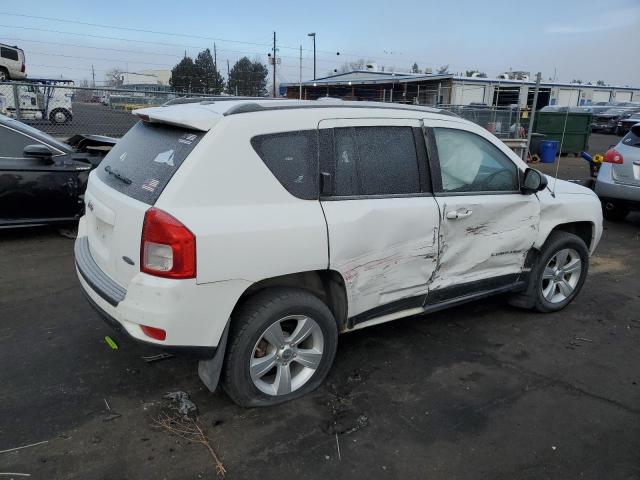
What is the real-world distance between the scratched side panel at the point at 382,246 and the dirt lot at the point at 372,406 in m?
0.62

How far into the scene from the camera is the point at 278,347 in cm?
309

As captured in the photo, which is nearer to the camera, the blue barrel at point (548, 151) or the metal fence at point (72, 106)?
the metal fence at point (72, 106)

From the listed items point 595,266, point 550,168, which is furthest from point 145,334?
point 550,168

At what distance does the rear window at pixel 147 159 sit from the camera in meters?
2.82

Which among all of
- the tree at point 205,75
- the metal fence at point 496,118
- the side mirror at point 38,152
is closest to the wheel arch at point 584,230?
the side mirror at point 38,152

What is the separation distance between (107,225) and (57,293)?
7.19ft

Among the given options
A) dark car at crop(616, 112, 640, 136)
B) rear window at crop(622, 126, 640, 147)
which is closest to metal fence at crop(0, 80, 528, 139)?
rear window at crop(622, 126, 640, 147)

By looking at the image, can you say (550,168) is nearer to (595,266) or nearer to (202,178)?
(595,266)

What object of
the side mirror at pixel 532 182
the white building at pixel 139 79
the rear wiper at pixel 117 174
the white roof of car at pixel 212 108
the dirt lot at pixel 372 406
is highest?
the white building at pixel 139 79

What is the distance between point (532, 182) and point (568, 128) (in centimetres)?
1642

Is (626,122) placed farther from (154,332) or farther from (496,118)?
(154,332)

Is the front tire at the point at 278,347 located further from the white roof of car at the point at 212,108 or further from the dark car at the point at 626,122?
the dark car at the point at 626,122

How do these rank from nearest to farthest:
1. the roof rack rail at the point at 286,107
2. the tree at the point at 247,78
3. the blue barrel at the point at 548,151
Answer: the roof rack rail at the point at 286,107 → the blue barrel at the point at 548,151 → the tree at the point at 247,78

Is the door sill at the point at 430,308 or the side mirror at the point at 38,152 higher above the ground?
the side mirror at the point at 38,152
